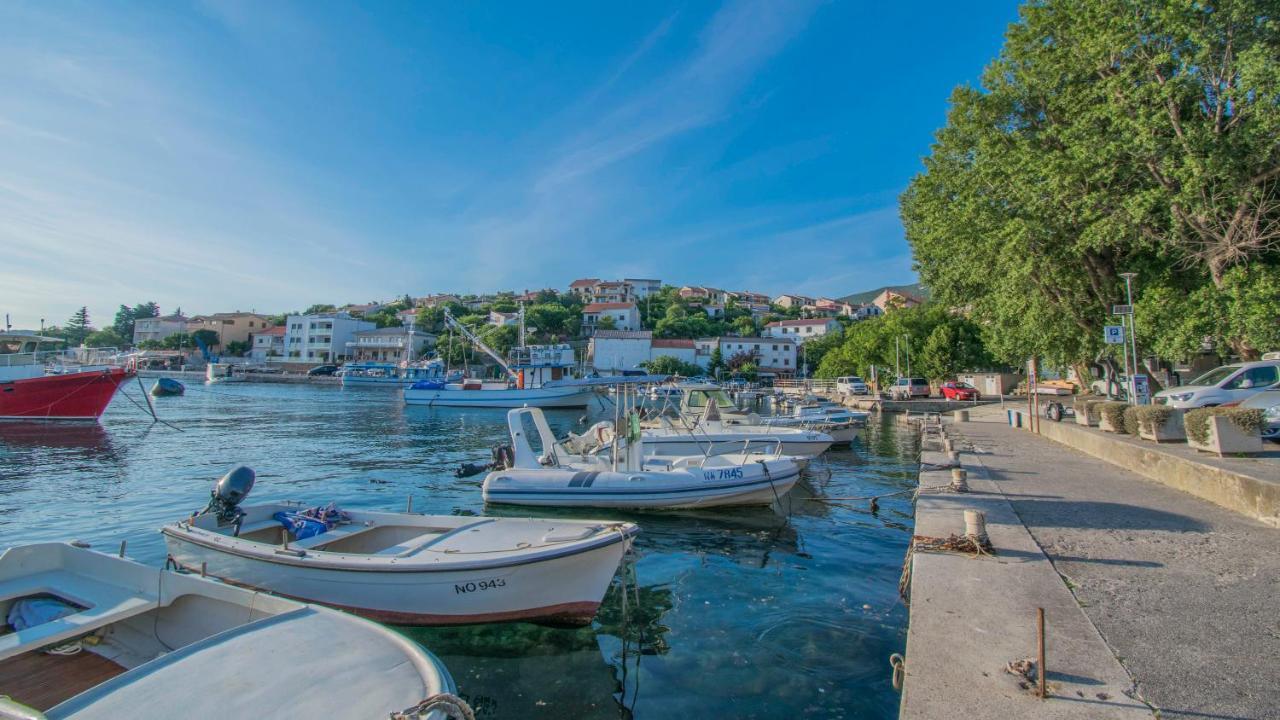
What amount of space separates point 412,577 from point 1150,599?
7178 mm

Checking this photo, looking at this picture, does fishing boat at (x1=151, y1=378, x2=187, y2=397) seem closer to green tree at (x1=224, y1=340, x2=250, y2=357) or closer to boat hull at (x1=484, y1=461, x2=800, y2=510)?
boat hull at (x1=484, y1=461, x2=800, y2=510)

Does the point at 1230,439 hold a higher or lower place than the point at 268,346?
lower

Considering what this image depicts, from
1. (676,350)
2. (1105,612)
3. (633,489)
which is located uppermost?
(676,350)

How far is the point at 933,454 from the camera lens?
1645 cm

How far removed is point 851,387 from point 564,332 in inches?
2375

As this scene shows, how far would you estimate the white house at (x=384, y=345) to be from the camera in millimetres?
100688

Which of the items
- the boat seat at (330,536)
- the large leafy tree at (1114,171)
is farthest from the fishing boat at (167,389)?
the large leafy tree at (1114,171)

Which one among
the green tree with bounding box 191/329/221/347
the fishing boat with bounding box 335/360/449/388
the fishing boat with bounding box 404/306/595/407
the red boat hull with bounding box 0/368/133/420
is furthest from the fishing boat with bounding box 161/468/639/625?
the green tree with bounding box 191/329/221/347

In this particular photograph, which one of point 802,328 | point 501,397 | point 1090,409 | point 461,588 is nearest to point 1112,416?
point 1090,409

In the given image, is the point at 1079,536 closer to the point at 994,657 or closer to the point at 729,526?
the point at 994,657

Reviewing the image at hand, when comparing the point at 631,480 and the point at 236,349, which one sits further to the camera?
the point at 236,349

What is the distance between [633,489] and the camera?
38.8ft

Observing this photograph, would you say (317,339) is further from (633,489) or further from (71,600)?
(71,600)

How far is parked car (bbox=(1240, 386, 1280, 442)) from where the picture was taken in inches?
495
